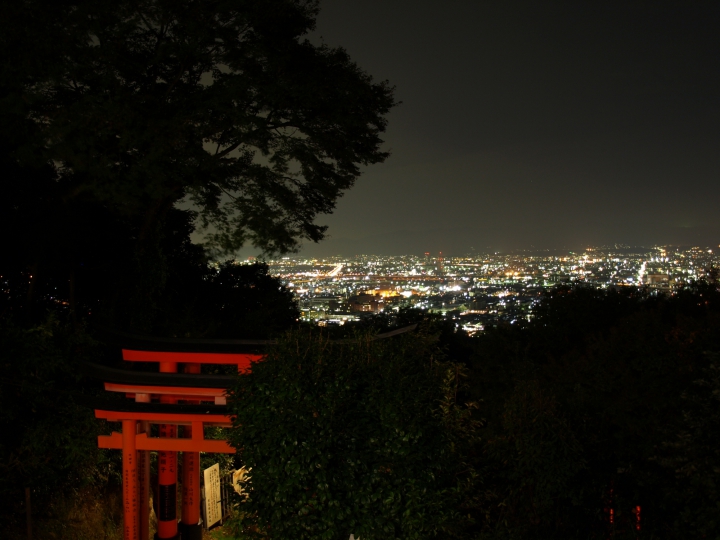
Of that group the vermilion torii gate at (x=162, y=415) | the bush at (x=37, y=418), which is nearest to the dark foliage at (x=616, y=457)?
the vermilion torii gate at (x=162, y=415)

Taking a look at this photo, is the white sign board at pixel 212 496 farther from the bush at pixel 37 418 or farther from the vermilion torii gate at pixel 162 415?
the bush at pixel 37 418

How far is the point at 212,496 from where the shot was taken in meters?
6.73

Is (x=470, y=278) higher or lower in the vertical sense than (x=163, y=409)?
higher

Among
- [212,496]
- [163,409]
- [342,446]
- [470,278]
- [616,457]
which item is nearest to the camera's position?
[342,446]

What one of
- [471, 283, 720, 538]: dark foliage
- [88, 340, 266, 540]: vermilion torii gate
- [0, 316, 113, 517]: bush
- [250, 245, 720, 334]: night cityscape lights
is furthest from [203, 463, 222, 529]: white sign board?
[250, 245, 720, 334]: night cityscape lights

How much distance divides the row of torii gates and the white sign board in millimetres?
830

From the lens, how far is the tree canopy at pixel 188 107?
24.0 ft

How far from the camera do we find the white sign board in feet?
21.9

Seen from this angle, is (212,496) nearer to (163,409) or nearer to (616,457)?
(163,409)

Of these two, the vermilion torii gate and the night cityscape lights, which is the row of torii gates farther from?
the night cityscape lights

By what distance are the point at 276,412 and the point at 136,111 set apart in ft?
17.8

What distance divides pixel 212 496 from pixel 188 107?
16.7 ft

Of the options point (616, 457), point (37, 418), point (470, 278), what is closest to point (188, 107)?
point (37, 418)

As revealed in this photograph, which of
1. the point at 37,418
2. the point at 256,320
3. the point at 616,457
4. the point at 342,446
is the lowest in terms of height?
the point at 616,457
